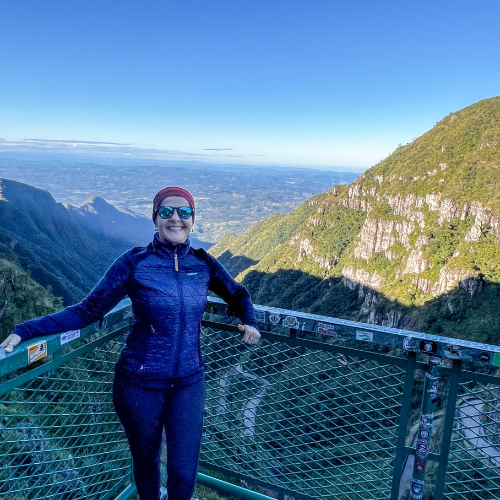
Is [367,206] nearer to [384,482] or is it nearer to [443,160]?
[443,160]

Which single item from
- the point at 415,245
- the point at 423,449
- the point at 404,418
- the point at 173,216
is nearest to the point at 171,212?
the point at 173,216

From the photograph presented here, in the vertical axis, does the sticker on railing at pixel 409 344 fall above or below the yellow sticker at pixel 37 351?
above

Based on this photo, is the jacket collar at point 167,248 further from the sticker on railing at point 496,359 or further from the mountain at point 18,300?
the mountain at point 18,300

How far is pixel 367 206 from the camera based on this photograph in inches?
3935

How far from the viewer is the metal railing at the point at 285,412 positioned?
2.04 m

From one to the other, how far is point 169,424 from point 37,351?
792 mm

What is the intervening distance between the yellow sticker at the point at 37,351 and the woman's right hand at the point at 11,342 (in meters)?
0.07

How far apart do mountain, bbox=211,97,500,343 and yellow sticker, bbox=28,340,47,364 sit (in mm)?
54508

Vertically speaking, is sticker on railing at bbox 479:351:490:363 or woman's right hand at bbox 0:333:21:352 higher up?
Result: sticker on railing at bbox 479:351:490:363

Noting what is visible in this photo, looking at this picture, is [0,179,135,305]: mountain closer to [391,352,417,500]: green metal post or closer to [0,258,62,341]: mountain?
[0,258,62,341]: mountain

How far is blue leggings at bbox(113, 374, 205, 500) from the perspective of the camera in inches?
82.6

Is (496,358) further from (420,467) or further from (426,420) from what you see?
(420,467)

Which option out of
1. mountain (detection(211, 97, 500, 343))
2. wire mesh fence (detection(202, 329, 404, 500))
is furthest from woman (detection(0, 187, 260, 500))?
mountain (detection(211, 97, 500, 343))

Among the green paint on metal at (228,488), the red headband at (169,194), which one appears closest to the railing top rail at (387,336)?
the red headband at (169,194)
